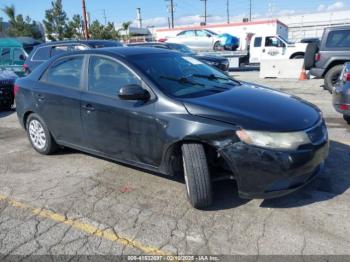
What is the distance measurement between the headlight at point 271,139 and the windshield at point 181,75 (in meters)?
0.84

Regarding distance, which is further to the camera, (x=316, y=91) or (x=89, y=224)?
(x=316, y=91)

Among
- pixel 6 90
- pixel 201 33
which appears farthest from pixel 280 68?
pixel 201 33

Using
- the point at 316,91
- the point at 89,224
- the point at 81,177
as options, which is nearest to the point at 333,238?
the point at 89,224

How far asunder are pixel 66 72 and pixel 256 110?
2.71m

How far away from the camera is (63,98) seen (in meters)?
4.79

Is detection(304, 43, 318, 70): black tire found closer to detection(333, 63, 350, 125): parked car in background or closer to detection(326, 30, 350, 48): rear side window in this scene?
detection(326, 30, 350, 48): rear side window

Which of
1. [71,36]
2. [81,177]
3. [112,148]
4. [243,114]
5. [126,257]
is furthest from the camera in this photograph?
[71,36]

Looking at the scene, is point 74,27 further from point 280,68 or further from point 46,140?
point 46,140

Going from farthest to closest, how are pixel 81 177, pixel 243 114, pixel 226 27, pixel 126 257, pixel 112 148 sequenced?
pixel 226 27 → pixel 81 177 → pixel 112 148 → pixel 243 114 → pixel 126 257

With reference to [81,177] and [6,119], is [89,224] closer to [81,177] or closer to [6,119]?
[81,177]

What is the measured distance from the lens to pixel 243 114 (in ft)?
11.3

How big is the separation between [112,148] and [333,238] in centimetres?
252

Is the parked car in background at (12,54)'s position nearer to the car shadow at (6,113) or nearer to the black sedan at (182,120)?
the car shadow at (6,113)

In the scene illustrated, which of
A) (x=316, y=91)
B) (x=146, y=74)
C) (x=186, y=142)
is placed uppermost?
(x=146, y=74)
